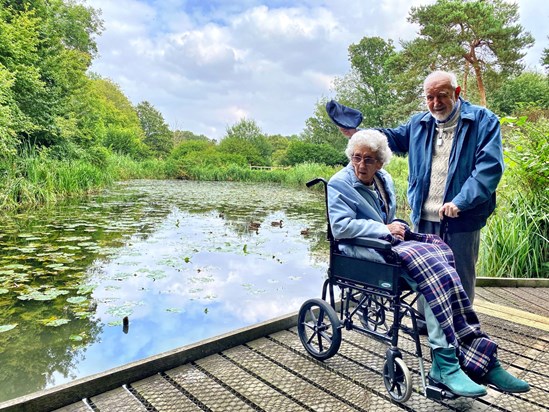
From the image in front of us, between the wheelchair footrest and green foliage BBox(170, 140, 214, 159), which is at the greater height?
green foliage BBox(170, 140, 214, 159)

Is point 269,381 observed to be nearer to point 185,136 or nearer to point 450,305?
point 450,305

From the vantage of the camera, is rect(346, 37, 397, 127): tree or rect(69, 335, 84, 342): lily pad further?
rect(346, 37, 397, 127): tree

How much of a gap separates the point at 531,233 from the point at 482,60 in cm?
1710

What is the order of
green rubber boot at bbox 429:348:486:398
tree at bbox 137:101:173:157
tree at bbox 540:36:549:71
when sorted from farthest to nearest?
1. tree at bbox 137:101:173:157
2. tree at bbox 540:36:549:71
3. green rubber boot at bbox 429:348:486:398

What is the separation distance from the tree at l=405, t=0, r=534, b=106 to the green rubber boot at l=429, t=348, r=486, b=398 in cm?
1791

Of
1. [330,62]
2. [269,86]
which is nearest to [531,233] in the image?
[330,62]

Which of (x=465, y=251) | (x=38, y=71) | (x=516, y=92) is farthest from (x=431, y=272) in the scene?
(x=516, y=92)

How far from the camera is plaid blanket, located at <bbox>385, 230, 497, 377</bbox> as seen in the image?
4.73 feet

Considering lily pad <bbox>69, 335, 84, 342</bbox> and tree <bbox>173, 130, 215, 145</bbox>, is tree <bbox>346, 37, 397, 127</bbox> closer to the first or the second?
tree <bbox>173, 130, 215, 145</bbox>

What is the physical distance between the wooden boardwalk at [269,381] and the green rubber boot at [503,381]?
11 centimetres

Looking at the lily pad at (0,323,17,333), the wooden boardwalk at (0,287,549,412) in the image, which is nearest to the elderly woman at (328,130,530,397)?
the wooden boardwalk at (0,287,549,412)

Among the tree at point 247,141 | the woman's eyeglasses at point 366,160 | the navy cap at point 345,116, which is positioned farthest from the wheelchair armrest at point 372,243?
the tree at point 247,141

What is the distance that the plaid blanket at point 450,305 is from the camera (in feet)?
4.73

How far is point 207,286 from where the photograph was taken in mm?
3736
